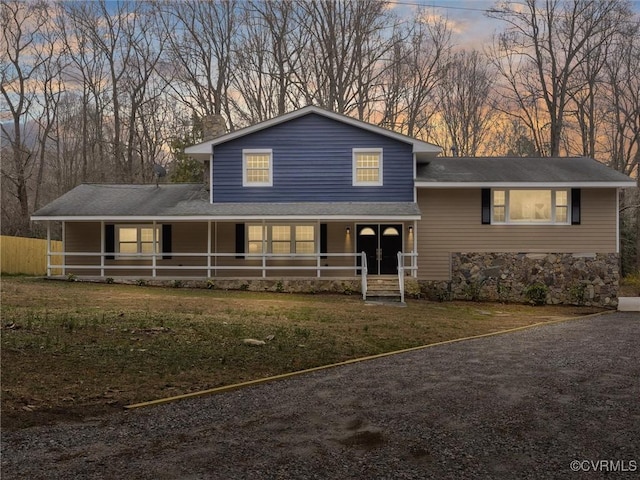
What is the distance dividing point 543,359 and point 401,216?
32.3 feet

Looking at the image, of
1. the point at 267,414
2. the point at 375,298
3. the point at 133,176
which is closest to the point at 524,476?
the point at 267,414

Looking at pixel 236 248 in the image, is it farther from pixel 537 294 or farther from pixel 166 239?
pixel 537 294

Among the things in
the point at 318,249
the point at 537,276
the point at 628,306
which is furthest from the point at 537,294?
the point at 318,249

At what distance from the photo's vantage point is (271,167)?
814 inches

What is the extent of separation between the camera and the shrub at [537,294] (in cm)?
1939

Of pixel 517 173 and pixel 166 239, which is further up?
pixel 517 173

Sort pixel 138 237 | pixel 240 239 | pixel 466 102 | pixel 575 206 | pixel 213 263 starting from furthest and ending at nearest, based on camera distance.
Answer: pixel 466 102, pixel 138 237, pixel 213 263, pixel 240 239, pixel 575 206

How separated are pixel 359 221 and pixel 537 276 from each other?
635cm

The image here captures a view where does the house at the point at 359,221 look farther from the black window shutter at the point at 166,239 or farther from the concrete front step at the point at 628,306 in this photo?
the concrete front step at the point at 628,306

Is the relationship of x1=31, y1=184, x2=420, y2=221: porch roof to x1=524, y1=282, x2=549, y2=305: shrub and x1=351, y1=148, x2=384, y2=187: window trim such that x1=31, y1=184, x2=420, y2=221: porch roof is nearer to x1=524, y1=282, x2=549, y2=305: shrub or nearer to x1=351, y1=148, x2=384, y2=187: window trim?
x1=351, y1=148, x2=384, y2=187: window trim

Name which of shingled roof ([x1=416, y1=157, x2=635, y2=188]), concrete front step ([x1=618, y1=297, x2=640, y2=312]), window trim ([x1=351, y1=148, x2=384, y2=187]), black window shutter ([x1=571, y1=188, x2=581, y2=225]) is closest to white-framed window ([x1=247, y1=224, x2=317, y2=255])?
window trim ([x1=351, y1=148, x2=384, y2=187])

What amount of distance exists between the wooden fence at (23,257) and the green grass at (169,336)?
334 inches

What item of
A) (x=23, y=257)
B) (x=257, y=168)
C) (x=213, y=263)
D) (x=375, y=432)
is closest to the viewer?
(x=375, y=432)

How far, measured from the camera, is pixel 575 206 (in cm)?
2006
